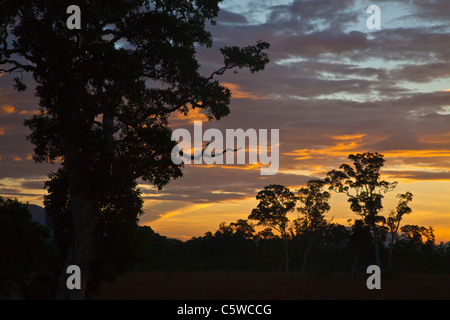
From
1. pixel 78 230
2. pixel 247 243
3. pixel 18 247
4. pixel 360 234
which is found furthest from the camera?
pixel 247 243

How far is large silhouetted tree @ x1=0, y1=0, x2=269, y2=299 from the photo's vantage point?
19109 millimetres

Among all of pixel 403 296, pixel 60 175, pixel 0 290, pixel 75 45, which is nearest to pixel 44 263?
pixel 0 290

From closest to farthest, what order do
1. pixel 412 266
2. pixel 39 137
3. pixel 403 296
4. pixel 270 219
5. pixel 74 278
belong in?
1. pixel 74 278
2. pixel 39 137
3. pixel 403 296
4. pixel 270 219
5. pixel 412 266

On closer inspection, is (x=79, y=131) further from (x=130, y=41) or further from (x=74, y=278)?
(x=74, y=278)

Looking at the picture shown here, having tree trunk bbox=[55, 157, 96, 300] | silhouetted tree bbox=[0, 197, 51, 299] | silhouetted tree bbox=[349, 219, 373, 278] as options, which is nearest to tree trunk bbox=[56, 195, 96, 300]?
tree trunk bbox=[55, 157, 96, 300]

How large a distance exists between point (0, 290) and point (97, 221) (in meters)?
4.51

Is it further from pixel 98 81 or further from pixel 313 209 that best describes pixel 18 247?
pixel 313 209

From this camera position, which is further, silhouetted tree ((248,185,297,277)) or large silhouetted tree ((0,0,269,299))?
silhouetted tree ((248,185,297,277))

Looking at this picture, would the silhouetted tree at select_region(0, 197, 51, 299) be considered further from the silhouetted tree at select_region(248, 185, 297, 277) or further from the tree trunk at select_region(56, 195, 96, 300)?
the silhouetted tree at select_region(248, 185, 297, 277)

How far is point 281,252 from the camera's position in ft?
285

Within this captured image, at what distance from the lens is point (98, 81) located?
20.1 m

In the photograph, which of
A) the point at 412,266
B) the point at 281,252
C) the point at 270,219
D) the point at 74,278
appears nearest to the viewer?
the point at 74,278

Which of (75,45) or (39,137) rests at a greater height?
(75,45)

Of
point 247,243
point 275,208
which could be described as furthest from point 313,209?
point 247,243
